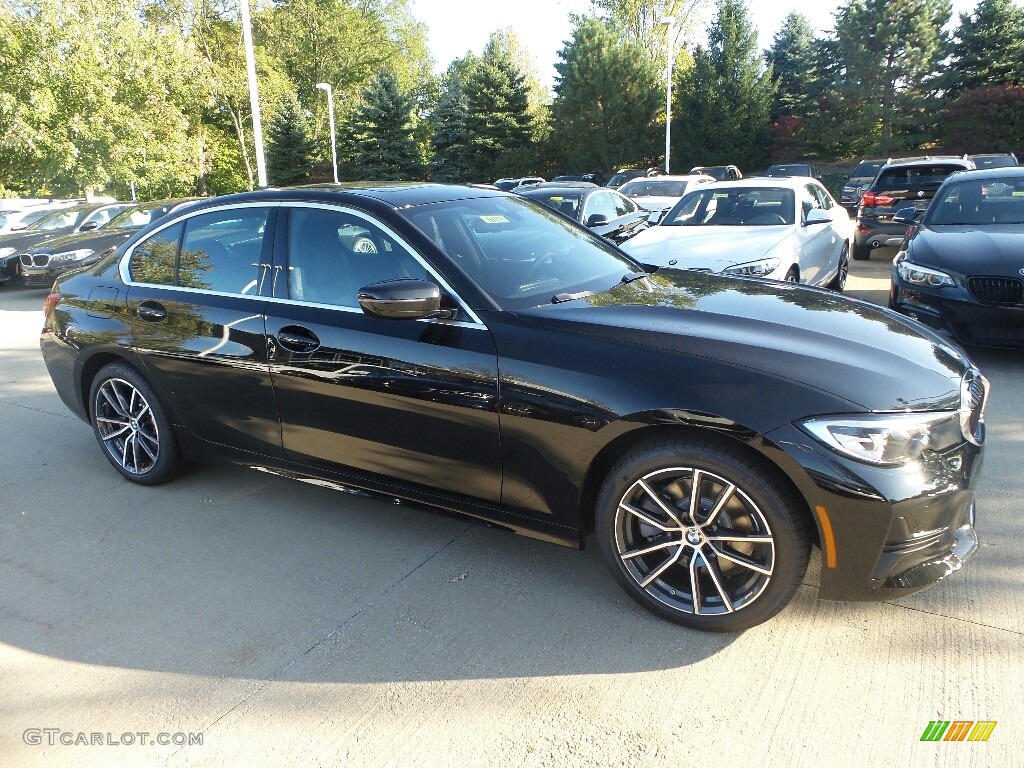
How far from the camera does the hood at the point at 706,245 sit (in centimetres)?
719

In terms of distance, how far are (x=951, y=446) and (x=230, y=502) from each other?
3552 millimetres

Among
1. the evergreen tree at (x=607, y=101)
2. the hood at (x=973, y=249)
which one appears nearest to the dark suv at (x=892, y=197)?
the hood at (x=973, y=249)

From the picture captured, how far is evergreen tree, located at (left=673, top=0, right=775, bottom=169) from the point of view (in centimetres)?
4134

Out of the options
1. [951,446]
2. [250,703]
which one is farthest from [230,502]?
[951,446]

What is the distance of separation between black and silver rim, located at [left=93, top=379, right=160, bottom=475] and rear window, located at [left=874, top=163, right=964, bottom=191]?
1173 cm

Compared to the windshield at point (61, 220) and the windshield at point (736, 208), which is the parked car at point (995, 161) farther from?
the windshield at point (61, 220)

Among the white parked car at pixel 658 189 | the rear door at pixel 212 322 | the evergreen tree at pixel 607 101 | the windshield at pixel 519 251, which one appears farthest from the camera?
the evergreen tree at pixel 607 101

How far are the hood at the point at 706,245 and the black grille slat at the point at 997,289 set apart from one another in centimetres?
177

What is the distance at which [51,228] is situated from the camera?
1598cm

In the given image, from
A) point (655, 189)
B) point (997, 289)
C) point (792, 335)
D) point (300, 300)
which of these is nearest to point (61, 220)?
point (655, 189)

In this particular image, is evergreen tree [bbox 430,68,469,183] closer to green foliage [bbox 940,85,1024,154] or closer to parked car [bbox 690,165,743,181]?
parked car [bbox 690,165,743,181]

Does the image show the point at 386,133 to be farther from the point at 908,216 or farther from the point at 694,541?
the point at 694,541

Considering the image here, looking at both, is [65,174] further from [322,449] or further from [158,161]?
[322,449]

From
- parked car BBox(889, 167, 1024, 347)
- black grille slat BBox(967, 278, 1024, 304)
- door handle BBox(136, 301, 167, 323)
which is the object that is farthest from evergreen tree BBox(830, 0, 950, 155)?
door handle BBox(136, 301, 167, 323)
